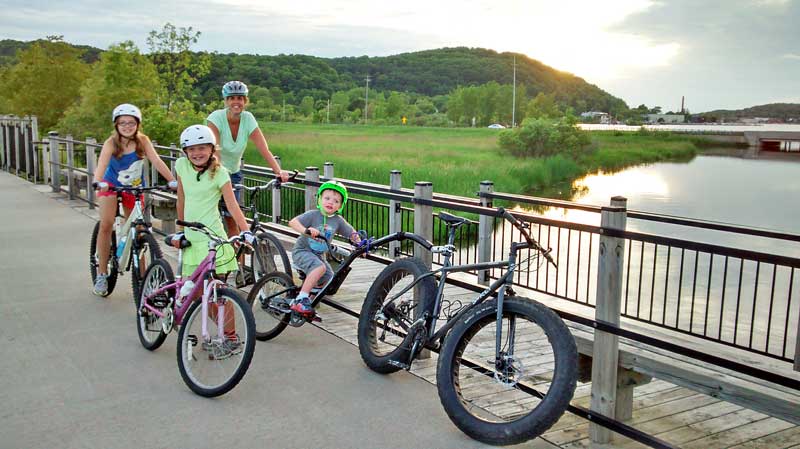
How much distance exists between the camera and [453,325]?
183 inches

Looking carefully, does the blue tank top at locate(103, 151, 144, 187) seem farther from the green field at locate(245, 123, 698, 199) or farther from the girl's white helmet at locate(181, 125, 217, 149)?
the green field at locate(245, 123, 698, 199)

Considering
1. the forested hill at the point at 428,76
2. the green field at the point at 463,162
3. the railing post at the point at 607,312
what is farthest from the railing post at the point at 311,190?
the forested hill at the point at 428,76

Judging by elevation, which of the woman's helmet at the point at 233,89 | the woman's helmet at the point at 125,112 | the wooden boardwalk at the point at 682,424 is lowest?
the wooden boardwalk at the point at 682,424

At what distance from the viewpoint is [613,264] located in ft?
13.4

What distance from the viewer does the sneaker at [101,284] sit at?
7.60 m

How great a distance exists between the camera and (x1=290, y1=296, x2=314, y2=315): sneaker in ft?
18.9

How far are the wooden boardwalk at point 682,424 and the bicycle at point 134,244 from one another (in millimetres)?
2053

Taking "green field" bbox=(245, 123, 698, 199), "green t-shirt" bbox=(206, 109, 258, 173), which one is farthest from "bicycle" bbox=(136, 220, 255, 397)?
"green field" bbox=(245, 123, 698, 199)

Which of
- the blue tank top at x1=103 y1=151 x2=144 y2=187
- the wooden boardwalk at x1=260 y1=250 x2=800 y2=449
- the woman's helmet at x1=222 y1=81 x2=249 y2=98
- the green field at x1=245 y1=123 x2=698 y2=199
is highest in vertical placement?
the woman's helmet at x1=222 y1=81 x2=249 y2=98

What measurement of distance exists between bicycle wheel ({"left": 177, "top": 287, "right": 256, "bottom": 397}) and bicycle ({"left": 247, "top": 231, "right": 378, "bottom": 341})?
39.4 inches

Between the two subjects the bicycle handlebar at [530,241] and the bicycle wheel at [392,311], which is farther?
the bicycle wheel at [392,311]

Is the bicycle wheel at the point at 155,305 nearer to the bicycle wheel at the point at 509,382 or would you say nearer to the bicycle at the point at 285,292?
the bicycle at the point at 285,292

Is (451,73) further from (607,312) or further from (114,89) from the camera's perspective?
(607,312)

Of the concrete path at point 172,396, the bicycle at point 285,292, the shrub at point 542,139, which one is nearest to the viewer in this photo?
the concrete path at point 172,396
